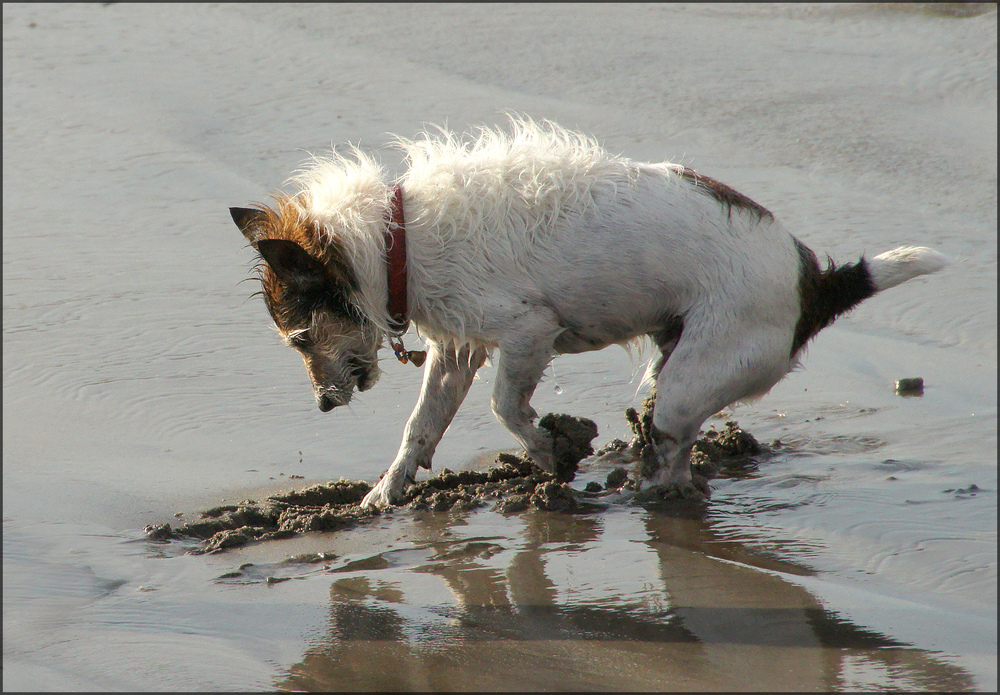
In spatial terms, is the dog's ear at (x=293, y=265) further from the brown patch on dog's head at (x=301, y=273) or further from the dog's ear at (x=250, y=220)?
the dog's ear at (x=250, y=220)

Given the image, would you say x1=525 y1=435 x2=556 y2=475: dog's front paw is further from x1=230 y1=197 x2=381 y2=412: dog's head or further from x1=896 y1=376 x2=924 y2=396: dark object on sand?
x1=896 y1=376 x2=924 y2=396: dark object on sand

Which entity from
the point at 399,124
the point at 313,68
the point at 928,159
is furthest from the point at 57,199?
the point at 928,159

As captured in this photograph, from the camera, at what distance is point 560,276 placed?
15.2ft

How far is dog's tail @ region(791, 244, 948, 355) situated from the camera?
4.67m

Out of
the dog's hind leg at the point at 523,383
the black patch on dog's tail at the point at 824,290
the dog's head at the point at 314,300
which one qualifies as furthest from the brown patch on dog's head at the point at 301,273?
the black patch on dog's tail at the point at 824,290

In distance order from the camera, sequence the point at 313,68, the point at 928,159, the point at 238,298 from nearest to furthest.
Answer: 1. the point at 238,298
2. the point at 928,159
3. the point at 313,68

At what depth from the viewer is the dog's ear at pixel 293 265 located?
14.2 feet

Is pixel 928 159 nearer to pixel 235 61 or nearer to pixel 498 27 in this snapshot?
pixel 498 27

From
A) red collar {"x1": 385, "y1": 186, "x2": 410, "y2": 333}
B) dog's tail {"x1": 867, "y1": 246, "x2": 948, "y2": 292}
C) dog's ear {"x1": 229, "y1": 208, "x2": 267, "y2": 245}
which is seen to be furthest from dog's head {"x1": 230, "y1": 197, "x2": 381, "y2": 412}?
dog's tail {"x1": 867, "y1": 246, "x2": 948, "y2": 292}

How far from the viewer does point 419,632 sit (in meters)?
3.50

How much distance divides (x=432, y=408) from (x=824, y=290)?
1865 mm

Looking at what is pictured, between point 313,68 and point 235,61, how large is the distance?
3.04 feet

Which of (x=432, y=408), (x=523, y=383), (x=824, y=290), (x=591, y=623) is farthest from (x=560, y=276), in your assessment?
(x=591, y=623)

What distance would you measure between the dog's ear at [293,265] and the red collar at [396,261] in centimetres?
28
